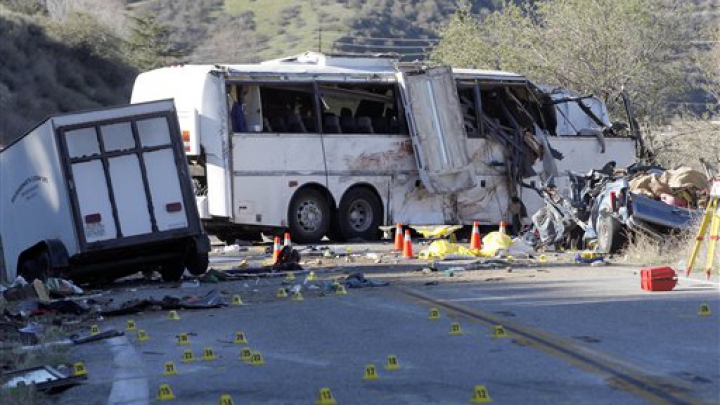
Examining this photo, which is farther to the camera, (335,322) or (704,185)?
(704,185)

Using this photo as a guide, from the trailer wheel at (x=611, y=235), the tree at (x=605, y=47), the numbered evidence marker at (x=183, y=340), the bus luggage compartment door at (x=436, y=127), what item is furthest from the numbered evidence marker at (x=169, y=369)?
the tree at (x=605, y=47)

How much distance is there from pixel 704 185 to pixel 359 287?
5.79 m

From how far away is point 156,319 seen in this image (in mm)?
14336

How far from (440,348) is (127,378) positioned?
2465 mm

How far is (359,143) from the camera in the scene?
26.0m

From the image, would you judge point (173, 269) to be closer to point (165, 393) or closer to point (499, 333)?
point (499, 333)

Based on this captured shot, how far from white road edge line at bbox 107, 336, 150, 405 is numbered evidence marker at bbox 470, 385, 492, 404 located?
2.21 metres

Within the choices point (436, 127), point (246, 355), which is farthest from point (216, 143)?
point (246, 355)

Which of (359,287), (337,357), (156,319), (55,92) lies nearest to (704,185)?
(359,287)

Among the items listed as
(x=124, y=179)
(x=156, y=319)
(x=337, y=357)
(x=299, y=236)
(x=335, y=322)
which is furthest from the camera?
(x=299, y=236)

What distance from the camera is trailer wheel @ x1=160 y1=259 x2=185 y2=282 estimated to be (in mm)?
19234

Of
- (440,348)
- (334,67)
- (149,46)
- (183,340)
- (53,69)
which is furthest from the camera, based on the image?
(149,46)

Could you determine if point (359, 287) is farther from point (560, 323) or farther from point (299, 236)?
point (299, 236)

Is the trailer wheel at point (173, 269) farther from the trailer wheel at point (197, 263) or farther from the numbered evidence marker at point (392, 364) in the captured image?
the numbered evidence marker at point (392, 364)
